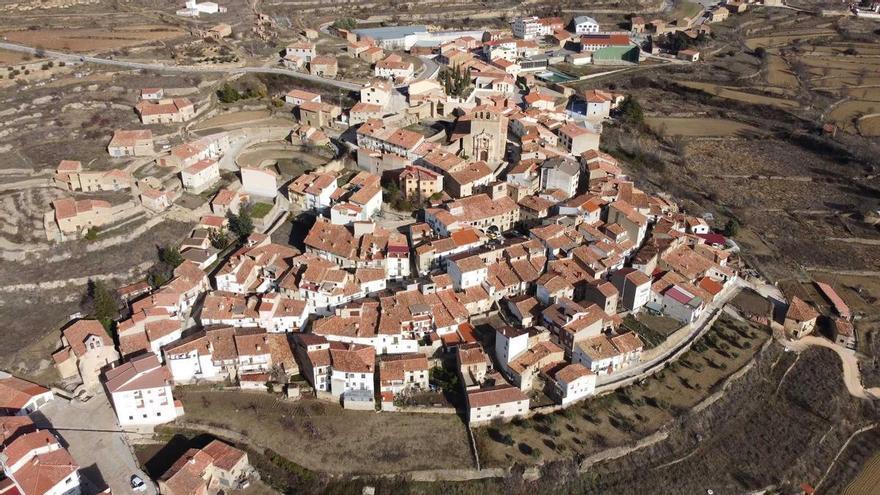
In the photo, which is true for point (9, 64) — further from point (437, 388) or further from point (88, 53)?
point (437, 388)

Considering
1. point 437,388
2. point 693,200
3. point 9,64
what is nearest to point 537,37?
point 693,200

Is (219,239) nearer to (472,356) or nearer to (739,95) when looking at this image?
(472,356)

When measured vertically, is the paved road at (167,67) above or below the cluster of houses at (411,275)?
above

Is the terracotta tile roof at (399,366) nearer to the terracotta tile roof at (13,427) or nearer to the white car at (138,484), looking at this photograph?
the white car at (138,484)

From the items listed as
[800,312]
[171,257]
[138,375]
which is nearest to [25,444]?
[138,375]

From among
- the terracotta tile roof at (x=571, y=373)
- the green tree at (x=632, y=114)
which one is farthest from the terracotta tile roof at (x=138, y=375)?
the green tree at (x=632, y=114)

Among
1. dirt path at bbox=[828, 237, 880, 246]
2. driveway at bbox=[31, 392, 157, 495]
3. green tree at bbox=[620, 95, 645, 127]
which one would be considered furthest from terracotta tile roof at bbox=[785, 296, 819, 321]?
driveway at bbox=[31, 392, 157, 495]
